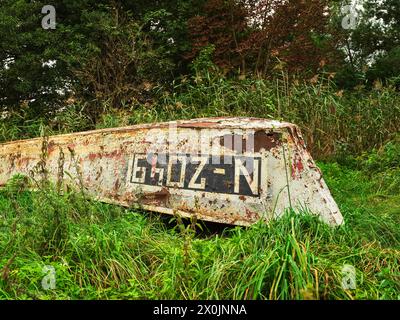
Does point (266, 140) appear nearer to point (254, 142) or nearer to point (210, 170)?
point (254, 142)

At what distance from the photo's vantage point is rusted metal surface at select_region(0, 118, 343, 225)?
3.48 metres

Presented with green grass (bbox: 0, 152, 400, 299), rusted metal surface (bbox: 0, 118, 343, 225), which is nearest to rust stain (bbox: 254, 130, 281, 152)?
rusted metal surface (bbox: 0, 118, 343, 225)

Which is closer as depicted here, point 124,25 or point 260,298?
point 260,298

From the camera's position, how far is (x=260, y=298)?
2.29 meters

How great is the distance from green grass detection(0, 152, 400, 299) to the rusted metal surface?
34cm

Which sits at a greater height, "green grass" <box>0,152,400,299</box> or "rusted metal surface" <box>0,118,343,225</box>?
"rusted metal surface" <box>0,118,343,225</box>

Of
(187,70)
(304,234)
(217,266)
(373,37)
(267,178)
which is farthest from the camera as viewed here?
(373,37)

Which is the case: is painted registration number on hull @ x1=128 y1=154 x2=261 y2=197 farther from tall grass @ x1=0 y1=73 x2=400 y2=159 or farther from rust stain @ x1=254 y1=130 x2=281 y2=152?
tall grass @ x1=0 y1=73 x2=400 y2=159

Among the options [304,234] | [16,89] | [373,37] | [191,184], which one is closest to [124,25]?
[16,89]

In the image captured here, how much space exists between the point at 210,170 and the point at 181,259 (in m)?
1.16

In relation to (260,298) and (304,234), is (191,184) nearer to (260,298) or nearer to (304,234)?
(304,234)

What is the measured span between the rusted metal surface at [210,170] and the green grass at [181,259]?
344mm

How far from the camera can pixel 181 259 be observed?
261cm
